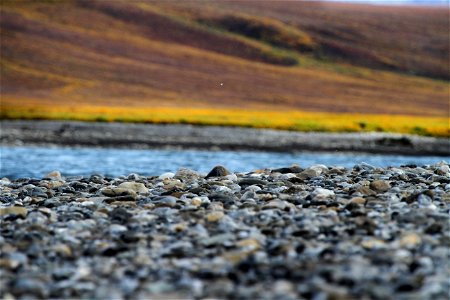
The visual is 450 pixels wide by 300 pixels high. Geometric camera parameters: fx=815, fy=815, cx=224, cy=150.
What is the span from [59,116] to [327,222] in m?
49.1

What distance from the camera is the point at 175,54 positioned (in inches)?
4397

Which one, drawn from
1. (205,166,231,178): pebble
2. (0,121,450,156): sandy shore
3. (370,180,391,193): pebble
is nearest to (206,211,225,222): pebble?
(370,180,391,193): pebble

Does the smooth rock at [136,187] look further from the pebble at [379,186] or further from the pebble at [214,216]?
the pebble at [379,186]

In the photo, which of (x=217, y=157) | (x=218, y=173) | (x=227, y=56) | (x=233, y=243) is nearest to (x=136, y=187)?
(x=218, y=173)

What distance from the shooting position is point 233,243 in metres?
9.58

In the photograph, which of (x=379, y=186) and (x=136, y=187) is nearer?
(x=379, y=186)

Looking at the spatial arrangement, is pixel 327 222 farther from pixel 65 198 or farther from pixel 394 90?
pixel 394 90

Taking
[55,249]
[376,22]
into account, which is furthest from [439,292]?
[376,22]

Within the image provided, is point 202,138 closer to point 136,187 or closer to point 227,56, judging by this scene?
point 136,187

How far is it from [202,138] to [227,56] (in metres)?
69.6

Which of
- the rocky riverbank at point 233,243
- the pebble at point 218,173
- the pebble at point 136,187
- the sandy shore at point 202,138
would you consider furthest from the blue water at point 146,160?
the rocky riverbank at point 233,243

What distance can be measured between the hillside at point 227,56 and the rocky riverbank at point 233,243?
63483mm

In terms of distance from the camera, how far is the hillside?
9306cm

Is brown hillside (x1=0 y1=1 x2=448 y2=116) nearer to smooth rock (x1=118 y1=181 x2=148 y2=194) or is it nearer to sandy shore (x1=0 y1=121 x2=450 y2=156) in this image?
sandy shore (x1=0 y1=121 x2=450 y2=156)
